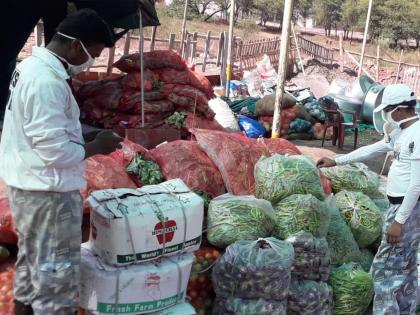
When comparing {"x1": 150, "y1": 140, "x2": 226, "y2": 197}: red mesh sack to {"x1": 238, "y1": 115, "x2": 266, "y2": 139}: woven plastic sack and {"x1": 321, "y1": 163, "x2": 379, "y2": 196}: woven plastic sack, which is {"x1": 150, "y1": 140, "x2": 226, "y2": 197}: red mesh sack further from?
{"x1": 238, "y1": 115, "x2": 266, "y2": 139}: woven plastic sack

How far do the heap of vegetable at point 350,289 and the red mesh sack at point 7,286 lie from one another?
2268 mm

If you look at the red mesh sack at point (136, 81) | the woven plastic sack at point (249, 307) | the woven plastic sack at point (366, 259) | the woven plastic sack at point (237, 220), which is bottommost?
the woven plastic sack at point (366, 259)

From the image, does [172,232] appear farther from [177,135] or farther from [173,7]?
[173,7]

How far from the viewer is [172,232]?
10.0ft

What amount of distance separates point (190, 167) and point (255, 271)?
3.58 ft

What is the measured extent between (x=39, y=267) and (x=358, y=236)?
2821 mm

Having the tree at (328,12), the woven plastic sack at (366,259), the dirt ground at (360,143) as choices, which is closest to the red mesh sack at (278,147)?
the woven plastic sack at (366,259)

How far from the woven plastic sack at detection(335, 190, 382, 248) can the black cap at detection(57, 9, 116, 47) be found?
277 cm

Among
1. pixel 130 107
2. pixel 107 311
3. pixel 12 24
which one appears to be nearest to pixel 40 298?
pixel 107 311

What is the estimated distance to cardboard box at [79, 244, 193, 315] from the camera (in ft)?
9.62

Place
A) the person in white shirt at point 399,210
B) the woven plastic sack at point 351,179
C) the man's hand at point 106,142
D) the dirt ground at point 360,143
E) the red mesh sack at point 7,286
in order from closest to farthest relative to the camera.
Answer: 1. the red mesh sack at point 7,286
2. the man's hand at point 106,142
3. the person in white shirt at point 399,210
4. the woven plastic sack at point 351,179
5. the dirt ground at point 360,143

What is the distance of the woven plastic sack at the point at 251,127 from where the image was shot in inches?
416

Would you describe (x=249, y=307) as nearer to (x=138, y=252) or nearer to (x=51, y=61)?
(x=138, y=252)

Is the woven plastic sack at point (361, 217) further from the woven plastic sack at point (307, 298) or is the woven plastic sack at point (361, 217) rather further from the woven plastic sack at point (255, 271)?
the woven plastic sack at point (255, 271)
